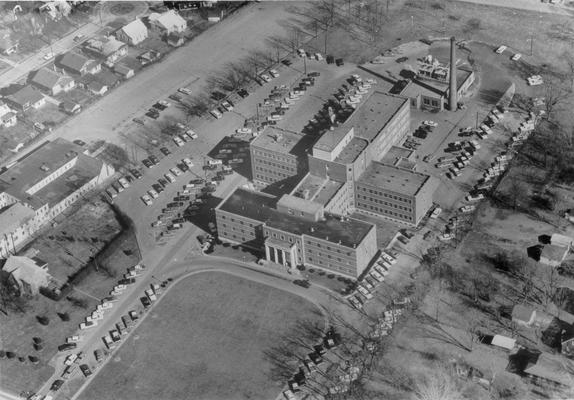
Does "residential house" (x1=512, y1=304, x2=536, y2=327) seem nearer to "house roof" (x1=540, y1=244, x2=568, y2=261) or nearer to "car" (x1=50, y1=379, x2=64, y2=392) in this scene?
"house roof" (x1=540, y1=244, x2=568, y2=261)

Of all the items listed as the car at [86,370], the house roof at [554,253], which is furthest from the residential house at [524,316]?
the car at [86,370]

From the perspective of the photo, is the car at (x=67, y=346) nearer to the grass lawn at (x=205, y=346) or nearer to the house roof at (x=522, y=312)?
the grass lawn at (x=205, y=346)

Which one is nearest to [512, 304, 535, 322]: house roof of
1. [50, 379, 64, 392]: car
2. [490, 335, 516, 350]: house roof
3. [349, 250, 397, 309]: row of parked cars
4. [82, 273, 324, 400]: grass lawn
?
[490, 335, 516, 350]: house roof

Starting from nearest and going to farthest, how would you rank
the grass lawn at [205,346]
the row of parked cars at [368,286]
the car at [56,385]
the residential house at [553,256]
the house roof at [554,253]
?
the grass lawn at [205,346] < the car at [56,385] < the row of parked cars at [368,286] < the house roof at [554,253] < the residential house at [553,256]

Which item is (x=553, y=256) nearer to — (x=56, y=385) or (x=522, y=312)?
(x=522, y=312)

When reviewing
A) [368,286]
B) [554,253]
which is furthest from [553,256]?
[368,286]

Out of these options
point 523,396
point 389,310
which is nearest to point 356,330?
point 389,310

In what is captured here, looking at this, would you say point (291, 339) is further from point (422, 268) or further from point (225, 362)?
point (422, 268)
